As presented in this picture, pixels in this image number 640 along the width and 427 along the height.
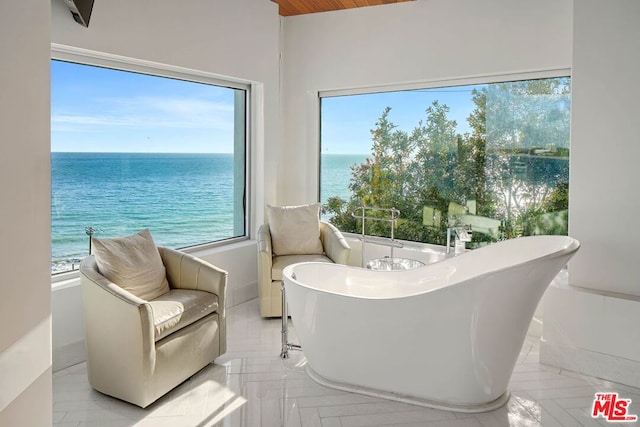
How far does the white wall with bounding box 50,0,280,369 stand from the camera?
323cm

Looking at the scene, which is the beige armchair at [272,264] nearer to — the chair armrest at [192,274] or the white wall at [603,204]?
the chair armrest at [192,274]

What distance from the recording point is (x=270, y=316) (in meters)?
4.09

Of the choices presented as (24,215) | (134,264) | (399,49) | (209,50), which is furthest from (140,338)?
(399,49)

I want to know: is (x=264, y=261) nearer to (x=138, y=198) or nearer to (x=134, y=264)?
(x=138, y=198)

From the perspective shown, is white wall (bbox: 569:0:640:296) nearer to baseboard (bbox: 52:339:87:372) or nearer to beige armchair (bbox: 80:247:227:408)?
beige armchair (bbox: 80:247:227:408)

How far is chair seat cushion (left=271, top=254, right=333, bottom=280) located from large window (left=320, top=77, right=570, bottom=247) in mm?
910

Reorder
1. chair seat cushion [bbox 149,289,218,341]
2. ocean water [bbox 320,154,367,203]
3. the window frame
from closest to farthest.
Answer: chair seat cushion [bbox 149,289,218,341] < the window frame < ocean water [bbox 320,154,367,203]

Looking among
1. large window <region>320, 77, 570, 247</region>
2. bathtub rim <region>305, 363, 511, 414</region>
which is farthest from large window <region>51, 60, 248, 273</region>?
bathtub rim <region>305, 363, 511, 414</region>

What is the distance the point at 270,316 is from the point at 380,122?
2118 mm

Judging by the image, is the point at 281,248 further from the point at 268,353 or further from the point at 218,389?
the point at 218,389

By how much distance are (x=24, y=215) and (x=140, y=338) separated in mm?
958

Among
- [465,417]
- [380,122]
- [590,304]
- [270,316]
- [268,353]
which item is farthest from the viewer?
[380,122]

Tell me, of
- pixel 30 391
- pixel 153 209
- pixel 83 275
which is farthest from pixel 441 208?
pixel 30 391

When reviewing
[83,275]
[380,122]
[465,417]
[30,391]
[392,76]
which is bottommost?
[465,417]
